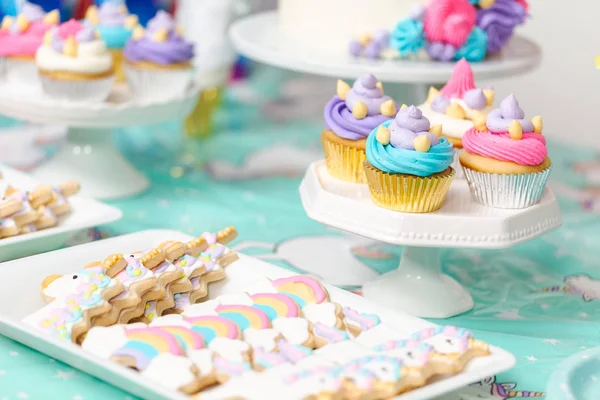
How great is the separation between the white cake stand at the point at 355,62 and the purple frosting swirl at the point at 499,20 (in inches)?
1.1

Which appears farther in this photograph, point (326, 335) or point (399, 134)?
point (399, 134)

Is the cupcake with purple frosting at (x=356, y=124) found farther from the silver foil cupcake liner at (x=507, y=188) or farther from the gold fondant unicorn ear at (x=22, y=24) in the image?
the gold fondant unicorn ear at (x=22, y=24)

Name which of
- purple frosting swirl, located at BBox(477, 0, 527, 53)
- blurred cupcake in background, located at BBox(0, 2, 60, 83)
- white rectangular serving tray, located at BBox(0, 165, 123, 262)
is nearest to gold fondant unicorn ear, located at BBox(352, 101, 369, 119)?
white rectangular serving tray, located at BBox(0, 165, 123, 262)

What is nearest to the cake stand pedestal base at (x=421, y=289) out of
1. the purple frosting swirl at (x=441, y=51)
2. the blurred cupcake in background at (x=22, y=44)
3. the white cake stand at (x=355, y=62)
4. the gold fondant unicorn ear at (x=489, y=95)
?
the gold fondant unicorn ear at (x=489, y=95)

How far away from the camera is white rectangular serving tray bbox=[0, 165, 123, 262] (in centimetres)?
132

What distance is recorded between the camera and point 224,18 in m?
2.38

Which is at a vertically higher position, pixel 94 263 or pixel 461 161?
pixel 461 161

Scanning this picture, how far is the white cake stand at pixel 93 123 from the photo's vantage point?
67.0 inches

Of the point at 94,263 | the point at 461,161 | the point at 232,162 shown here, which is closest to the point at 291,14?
the point at 232,162

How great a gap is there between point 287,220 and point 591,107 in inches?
44.3

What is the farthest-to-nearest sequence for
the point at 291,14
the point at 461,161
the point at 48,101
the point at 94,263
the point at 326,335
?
1. the point at 291,14
2. the point at 48,101
3. the point at 461,161
4. the point at 94,263
5. the point at 326,335

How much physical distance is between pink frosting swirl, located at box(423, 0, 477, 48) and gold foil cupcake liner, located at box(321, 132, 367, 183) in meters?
0.42

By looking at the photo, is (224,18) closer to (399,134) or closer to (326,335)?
(399,134)

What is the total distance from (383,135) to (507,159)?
0.55ft
